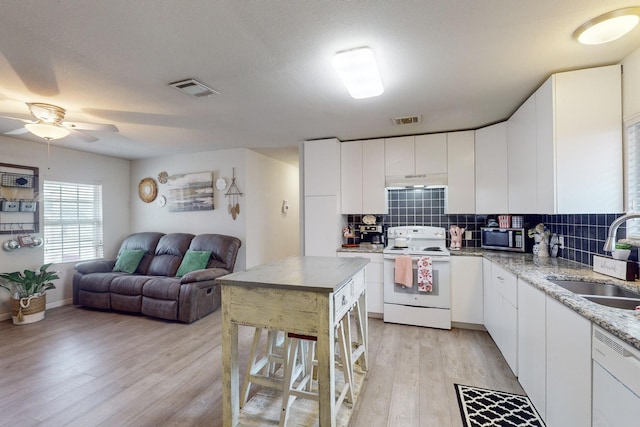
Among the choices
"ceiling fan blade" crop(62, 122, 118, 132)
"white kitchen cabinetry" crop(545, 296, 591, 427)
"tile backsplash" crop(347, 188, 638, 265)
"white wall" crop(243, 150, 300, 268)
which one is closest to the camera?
"white kitchen cabinetry" crop(545, 296, 591, 427)

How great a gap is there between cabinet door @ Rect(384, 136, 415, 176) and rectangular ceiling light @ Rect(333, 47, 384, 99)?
1.65 meters

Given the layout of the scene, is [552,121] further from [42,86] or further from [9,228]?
[9,228]

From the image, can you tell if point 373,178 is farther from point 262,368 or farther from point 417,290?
point 262,368

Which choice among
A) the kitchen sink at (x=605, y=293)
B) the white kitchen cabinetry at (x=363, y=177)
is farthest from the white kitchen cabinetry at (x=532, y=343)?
the white kitchen cabinetry at (x=363, y=177)

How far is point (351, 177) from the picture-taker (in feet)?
12.7

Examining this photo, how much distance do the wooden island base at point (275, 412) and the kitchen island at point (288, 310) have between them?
152 millimetres

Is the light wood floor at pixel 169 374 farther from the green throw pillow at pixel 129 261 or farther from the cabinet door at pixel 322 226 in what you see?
the cabinet door at pixel 322 226

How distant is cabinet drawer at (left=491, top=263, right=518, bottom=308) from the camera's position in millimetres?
2158

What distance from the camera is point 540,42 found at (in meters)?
1.70

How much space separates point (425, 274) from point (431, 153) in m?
1.51

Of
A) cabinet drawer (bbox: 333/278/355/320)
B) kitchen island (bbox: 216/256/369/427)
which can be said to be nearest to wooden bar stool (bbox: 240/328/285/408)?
kitchen island (bbox: 216/256/369/427)

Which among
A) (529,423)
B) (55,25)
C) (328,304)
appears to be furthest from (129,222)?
(529,423)

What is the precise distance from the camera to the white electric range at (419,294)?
3195 mm

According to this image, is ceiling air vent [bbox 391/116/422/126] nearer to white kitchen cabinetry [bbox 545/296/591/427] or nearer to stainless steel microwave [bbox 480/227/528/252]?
stainless steel microwave [bbox 480/227/528/252]
